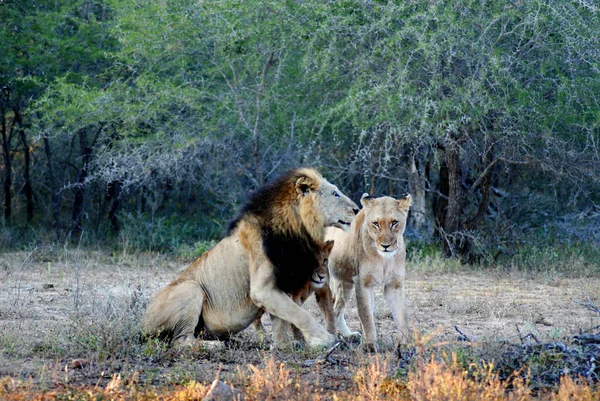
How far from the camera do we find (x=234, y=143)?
14.0 m

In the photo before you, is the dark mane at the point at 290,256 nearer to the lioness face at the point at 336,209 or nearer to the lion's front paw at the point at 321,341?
the lioness face at the point at 336,209

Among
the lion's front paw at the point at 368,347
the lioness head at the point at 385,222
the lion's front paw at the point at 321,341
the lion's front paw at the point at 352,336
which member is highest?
the lioness head at the point at 385,222

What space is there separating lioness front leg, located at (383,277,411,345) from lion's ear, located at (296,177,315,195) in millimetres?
927

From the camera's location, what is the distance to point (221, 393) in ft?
15.5

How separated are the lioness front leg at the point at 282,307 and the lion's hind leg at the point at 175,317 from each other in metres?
0.47

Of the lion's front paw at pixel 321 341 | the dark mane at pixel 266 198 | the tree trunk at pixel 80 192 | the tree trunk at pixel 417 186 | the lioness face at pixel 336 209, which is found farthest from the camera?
the tree trunk at pixel 80 192

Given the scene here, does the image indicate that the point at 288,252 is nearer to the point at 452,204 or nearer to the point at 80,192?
the point at 452,204

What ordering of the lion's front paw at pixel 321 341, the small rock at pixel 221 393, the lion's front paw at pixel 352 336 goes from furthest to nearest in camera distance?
the lion's front paw at pixel 352 336 < the lion's front paw at pixel 321 341 < the small rock at pixel 221 393

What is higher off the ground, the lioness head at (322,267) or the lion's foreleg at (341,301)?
the lioness head at (322,267)

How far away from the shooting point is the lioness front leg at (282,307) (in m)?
6.02

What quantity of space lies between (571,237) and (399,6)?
4996 millimetres

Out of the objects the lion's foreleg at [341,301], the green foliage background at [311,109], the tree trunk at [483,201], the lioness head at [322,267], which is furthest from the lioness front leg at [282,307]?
the tree trunk at [483,201]

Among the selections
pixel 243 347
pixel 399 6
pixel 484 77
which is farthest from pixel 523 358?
pixel 399 6

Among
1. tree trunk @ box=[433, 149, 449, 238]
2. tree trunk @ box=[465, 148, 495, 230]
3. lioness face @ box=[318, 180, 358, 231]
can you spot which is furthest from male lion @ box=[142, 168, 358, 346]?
tree trunk @ box=[433, 149, 449, 238]
